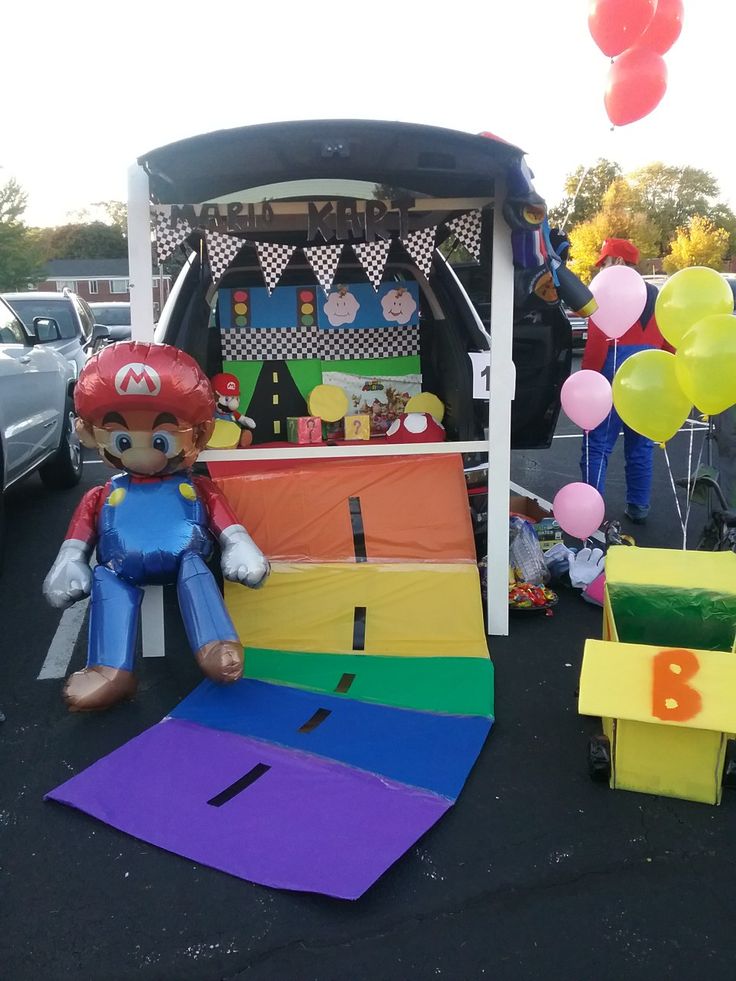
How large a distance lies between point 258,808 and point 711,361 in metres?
2.63

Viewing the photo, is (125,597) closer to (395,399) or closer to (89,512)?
(89,512)

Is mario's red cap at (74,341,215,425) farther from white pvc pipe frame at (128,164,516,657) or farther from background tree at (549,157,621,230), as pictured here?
background tree at (549,157,621,230)

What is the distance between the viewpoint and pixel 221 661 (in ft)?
11.1

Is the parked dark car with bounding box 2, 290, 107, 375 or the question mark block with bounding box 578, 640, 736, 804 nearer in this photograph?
the question mark block with bounding box 578, 640, 736, 804

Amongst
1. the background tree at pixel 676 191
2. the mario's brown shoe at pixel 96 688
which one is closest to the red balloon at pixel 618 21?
the mario's brown shoe at pixel 96 688

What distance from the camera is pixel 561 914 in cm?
232

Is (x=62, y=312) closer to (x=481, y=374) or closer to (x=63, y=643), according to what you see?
(x=63, y=643)

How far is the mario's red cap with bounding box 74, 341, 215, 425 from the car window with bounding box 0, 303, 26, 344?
247 centimetres

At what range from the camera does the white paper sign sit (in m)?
4.23

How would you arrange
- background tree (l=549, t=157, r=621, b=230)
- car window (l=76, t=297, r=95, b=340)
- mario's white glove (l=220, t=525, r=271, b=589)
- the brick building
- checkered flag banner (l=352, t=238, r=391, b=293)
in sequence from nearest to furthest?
1. mario's white glove (l=220, t=525, r=271, b=589)
2. checkered flag banner (l=352, t=238, r=391, b=293)
3. car window (l=76, t=297, r=95, b=340)
4. background tree (l=549, t=157, r=621, b=230)
5. the brick building

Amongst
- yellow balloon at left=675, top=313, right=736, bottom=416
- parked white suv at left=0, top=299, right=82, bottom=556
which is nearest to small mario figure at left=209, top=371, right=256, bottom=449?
parked white suv at left=0, top=299, right=82, bottom=556

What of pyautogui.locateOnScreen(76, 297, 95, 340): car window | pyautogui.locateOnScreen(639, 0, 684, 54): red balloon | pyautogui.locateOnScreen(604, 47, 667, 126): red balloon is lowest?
pyautogui.locateOnScreen(76, 297, 95, 340): car window

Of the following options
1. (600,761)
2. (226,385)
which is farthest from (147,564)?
(600,761)

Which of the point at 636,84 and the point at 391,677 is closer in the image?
the point at 391,677
